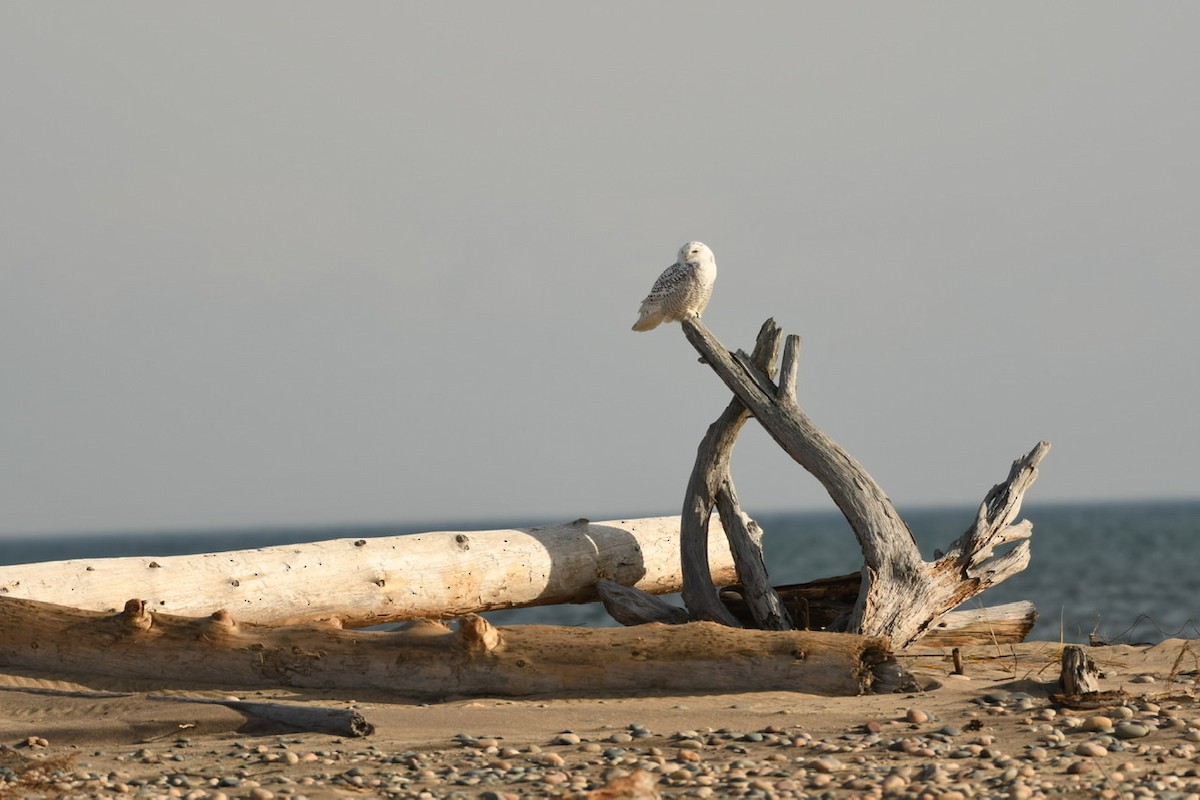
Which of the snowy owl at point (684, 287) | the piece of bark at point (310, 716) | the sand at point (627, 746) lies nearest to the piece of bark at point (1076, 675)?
the sand at point (627, 746)

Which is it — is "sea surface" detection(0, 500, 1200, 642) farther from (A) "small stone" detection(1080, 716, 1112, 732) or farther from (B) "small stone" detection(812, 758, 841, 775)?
(B) "small stone" detection(812, 758, 841, 775)

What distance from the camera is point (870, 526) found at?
802cm

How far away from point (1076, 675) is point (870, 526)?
1.81 metres

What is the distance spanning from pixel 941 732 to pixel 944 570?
240cm

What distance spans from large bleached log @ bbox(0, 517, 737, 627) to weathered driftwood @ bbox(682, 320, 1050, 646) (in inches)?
47.8

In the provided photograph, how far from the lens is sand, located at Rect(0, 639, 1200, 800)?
16.4 ft

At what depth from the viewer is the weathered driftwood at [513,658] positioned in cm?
690

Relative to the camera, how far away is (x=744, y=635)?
697 centimetres

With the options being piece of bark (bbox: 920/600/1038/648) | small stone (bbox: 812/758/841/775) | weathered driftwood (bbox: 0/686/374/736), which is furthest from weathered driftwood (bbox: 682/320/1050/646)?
weathered driftwood (bbox: 0/686/374/736)

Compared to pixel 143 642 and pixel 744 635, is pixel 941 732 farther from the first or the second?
pixel 143 642

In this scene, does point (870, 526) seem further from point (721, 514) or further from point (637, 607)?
point (637, 607)

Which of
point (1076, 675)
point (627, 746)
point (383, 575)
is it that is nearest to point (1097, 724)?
point (1076, 675)

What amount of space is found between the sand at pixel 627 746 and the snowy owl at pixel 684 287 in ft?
11.2

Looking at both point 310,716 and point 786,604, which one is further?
point 786,604
